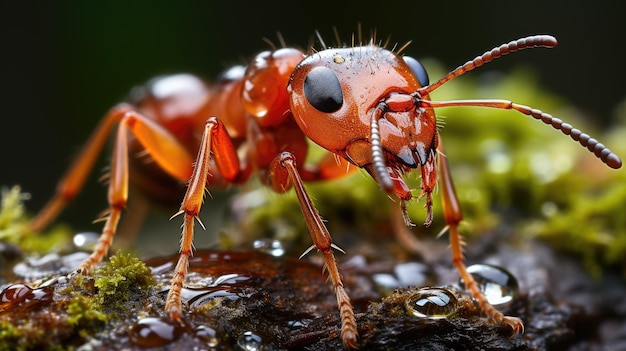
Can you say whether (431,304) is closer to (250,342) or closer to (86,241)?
(250,342)

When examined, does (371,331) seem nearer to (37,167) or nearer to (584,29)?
(37,167)

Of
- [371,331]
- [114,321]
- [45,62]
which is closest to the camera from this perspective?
[114,321]

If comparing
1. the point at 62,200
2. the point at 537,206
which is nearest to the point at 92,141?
the point at 62,200

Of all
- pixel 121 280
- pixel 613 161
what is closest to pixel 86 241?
pixel 121 280

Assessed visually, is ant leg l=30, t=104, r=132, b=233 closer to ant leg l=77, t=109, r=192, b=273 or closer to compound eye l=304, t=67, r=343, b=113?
ant leg l=77, t=109, r=192, b=273

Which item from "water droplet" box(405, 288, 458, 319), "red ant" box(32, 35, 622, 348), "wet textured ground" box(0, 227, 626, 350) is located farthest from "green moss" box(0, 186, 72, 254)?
"water droplet" box(405, 288, 458, 319)
